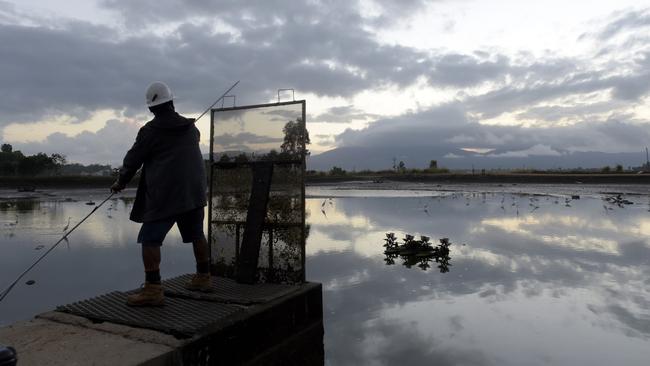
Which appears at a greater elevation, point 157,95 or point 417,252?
point 157,95

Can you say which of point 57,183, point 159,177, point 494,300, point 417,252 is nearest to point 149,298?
point 159,177

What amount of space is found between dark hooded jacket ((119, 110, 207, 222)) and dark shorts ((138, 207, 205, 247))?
92 millimetres

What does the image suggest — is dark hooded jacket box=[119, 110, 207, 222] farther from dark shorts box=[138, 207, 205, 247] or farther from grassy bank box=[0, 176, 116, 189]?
grassy bank box=[0, 176, 116, 189]

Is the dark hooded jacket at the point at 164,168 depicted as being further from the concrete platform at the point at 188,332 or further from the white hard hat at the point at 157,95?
the concrete platform at the point at 188,332

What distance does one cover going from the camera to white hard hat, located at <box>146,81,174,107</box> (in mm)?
4578

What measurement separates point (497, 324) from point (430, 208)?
15261 millimetres

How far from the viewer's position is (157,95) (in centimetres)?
459

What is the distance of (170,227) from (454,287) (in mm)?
4744

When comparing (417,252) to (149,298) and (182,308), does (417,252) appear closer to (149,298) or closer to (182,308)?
(182,308)

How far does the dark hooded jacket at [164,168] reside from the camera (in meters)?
4.44

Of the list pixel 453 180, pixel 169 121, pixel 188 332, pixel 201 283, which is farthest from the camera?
pixel 453 180

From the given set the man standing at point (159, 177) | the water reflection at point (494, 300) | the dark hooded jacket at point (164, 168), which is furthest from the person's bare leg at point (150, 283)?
the water reflection at point (494, 300)

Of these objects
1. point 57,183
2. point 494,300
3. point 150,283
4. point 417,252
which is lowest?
point 494,300

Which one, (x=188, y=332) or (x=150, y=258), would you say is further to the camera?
(x=150, y=258)
